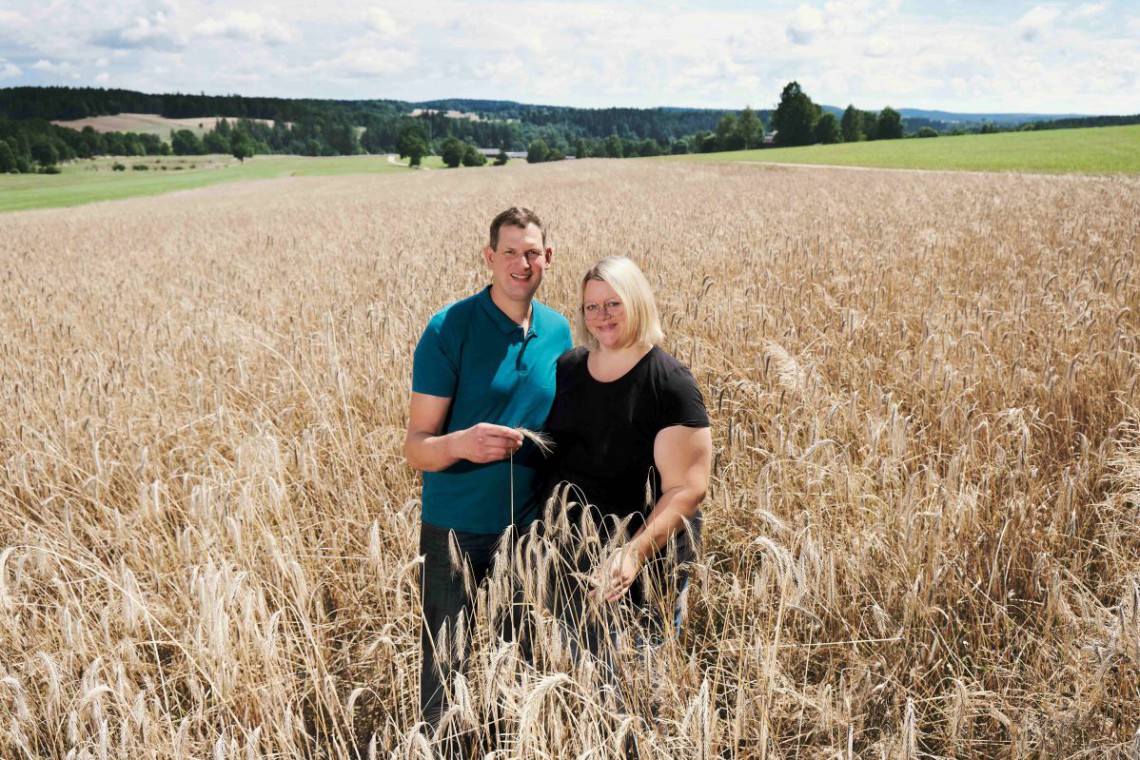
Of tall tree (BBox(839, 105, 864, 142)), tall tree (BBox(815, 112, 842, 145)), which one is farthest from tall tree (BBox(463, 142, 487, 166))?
tall tree (BBox(839, 105, 864, 142))

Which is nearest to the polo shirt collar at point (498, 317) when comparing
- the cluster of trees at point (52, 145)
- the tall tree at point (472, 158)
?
the cluster of trees at point (52, 145)

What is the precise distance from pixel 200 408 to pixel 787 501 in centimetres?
321

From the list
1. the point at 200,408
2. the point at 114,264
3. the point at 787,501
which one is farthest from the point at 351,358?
the point at 114,264

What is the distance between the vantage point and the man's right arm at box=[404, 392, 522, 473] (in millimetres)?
2184

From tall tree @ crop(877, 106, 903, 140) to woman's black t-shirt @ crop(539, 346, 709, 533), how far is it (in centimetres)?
9931

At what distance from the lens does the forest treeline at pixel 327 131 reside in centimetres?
9050

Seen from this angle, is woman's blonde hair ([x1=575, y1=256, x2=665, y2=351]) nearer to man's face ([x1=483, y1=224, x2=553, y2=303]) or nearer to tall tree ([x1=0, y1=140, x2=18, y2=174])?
man's face ([x1=483, y1=224, x2=553, y2=303])

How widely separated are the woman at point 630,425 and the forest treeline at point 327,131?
287 feet

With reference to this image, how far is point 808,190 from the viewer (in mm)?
17656

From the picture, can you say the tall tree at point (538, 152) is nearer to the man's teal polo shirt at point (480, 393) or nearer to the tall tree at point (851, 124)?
the tall tree at point (851, 124)

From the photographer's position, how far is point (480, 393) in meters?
2.54

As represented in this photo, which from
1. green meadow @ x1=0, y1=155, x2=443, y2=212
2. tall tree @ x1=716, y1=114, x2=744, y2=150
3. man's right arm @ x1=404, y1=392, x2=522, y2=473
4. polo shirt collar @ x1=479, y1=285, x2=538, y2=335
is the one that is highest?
tall tree @ x1=716, y1=114, x2=744, y2=150

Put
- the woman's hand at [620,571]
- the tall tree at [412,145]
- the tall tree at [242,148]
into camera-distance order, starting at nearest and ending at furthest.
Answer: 1. the woman's hand at [620,571]
2. the tall tree at [412,145]
3. the tall tree at [242,148]

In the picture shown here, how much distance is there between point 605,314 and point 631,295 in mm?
111
